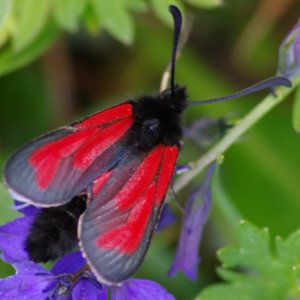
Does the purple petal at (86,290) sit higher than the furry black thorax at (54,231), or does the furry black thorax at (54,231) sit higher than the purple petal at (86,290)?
the furry black thorax at (54,231)

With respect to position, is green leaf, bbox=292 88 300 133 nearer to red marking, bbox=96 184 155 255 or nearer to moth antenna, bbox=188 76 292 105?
moth antenna, bbox=188 76 292 105

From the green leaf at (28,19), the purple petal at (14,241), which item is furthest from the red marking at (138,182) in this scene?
the green leaf at (28,19)

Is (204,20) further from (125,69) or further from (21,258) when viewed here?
(21,258)

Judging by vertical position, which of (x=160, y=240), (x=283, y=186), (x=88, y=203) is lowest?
(x=160, y=240)

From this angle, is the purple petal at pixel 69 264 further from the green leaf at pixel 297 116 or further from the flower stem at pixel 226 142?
the green leaf at pixel 297 116

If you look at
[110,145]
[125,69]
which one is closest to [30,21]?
[125,69]

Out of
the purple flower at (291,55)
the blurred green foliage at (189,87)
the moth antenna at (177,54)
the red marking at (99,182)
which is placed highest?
the purple flower at (291,55)
